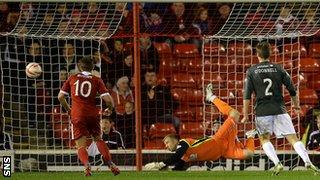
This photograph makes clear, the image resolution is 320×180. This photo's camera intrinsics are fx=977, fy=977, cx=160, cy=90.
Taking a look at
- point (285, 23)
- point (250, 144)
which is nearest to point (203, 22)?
point (285, 23)

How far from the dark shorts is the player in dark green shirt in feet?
6.14

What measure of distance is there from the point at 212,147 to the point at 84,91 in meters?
2.35

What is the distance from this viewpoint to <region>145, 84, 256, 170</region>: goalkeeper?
13195 millimetres

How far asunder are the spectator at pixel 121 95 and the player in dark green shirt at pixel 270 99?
3.59m

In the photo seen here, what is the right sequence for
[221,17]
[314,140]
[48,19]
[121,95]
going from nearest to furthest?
[314,140]
[121,95]
[48,19]
[221,17]

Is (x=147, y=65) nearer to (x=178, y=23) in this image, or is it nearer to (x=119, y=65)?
(x=119, y=65)

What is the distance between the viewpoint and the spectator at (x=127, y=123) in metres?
14.9

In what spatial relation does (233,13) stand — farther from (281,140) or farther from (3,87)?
(3,87)

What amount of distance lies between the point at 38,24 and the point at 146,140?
252 centimetres

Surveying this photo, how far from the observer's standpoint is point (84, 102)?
39.7 ft

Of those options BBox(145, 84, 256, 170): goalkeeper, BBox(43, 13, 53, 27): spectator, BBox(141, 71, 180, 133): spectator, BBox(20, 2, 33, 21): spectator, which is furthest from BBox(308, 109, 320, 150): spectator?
BBox(20, 2, 33, 21): spectator

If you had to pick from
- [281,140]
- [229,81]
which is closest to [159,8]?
[229,81]

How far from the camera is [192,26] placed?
659 inches

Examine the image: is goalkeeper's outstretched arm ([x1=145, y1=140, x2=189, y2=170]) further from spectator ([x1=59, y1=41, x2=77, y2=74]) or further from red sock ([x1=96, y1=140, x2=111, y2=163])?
spectator ([x1=59, y1=41, x2=77, y2=74])
